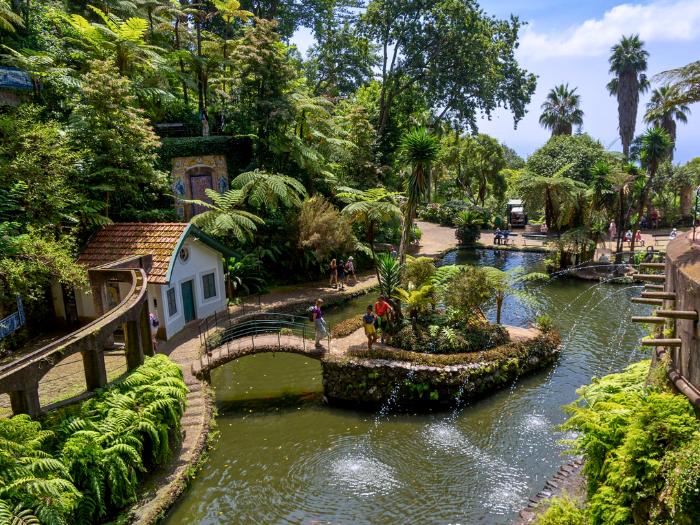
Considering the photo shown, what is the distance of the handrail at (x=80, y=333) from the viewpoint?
888cm

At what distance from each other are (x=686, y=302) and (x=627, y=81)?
5700 centimetres

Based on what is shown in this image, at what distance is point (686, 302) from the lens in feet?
24.7

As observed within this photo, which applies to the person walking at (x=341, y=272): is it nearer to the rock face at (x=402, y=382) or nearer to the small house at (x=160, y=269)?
the small house at (x=160, y=269)

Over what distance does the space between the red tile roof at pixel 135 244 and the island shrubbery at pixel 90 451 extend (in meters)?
6.26

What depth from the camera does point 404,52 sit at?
1419 inches

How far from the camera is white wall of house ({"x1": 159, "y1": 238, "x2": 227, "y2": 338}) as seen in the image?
18.0 meters

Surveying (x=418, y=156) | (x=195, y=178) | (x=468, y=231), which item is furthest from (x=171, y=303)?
(x=468, y=231)

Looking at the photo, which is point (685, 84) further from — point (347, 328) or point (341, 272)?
point (341, 272)

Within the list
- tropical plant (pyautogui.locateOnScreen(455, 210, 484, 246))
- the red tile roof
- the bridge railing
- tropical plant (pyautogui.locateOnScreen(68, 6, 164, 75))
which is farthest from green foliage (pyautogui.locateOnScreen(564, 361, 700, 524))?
tropical plant (pyautogui.locateOnScreen(455, 210, 484, 246))

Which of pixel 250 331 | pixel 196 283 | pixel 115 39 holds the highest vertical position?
pixel 115 39

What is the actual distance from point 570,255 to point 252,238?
57.6ft

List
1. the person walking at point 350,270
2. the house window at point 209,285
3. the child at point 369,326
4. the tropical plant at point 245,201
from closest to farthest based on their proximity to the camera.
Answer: the child at point 369,326 < the house window at point 209,285 < the tropical plant at point 245,201 < the person walking at point 350,270

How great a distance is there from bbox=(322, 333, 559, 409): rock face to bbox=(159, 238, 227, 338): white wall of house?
6.28 meters

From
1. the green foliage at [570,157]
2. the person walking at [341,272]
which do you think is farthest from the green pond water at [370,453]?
the green foliage at [570,157]
